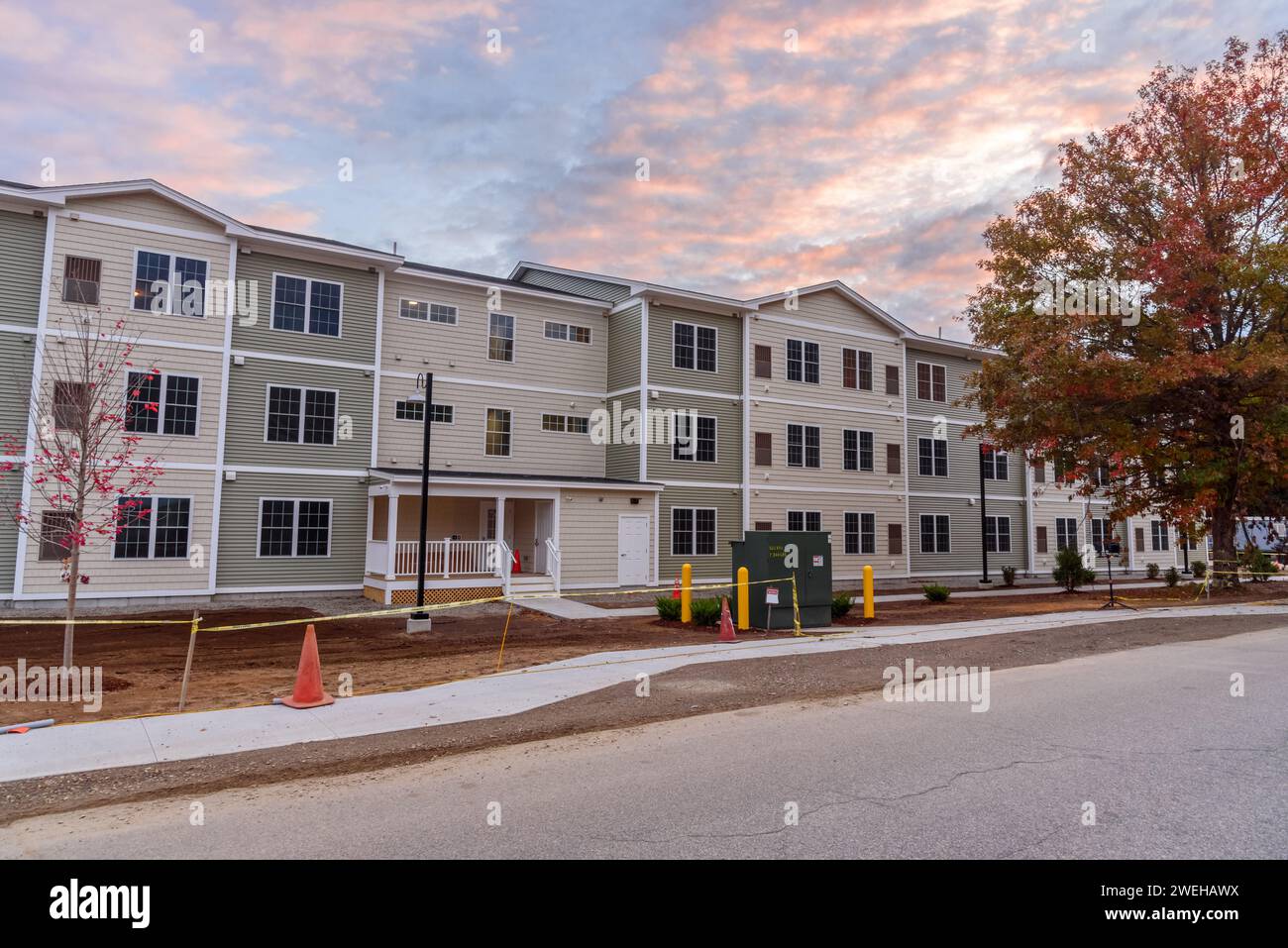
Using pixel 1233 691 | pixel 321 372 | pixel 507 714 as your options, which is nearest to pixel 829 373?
pixel 321 372

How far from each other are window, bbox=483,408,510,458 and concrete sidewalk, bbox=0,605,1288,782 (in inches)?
559

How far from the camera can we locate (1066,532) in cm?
3975

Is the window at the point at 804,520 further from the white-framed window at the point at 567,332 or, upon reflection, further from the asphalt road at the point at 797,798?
the asphalt road at the point at 797,798

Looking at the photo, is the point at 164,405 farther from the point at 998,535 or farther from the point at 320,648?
the point at 998,535

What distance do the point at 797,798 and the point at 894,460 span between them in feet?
98.5

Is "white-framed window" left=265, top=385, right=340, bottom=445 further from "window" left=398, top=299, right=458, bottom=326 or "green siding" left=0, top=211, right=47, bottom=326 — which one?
"green siding" left=0, top=211, right=47, bottom=326

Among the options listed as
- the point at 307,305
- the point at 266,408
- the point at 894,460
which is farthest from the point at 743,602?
the point at 894,460

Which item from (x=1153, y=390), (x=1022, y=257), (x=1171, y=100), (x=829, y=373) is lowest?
(x=1153, y=390)

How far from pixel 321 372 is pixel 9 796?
61.7 ft

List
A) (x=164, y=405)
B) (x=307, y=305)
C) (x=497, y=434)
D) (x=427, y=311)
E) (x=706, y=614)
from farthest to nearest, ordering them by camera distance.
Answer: (x=497, y=434) → (x=427, y=311) → (x=307, y=305) → (x=164, y=405) → (x=706, y=614)

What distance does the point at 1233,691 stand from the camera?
9.73 meters

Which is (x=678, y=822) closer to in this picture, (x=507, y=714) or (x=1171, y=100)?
(x=507, y=714)

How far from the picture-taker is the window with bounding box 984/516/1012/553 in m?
37.2

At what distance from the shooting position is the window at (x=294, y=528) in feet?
73.6
